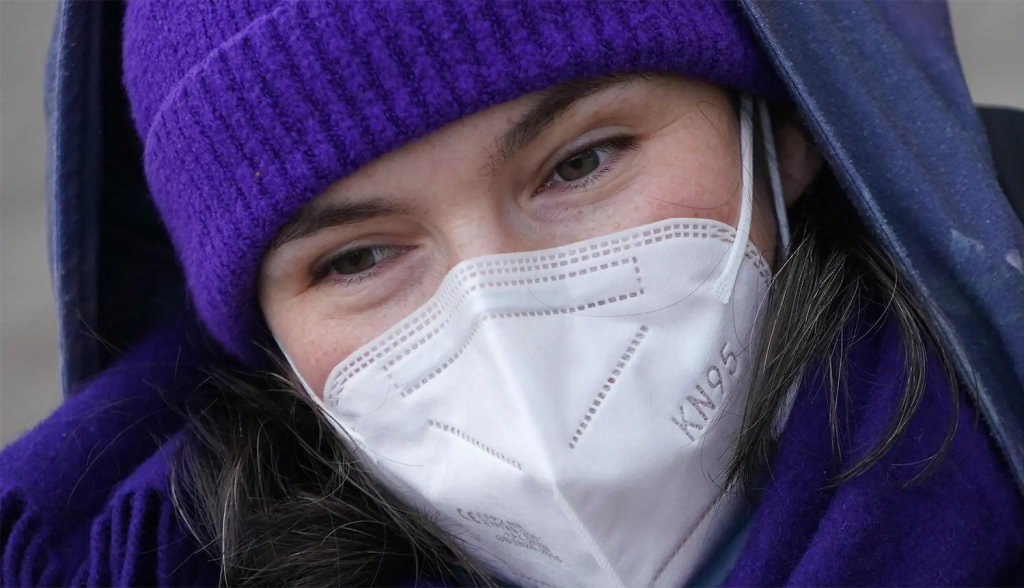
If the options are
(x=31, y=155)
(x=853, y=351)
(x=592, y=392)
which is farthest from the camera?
(x=31, y=155)

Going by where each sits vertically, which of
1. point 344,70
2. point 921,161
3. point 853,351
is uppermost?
point 344,70

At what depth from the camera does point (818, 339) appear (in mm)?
1074

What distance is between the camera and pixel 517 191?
3.30 ft

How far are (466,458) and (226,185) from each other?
1.39 feet

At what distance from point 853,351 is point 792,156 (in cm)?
27

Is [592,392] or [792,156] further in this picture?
[792,156]

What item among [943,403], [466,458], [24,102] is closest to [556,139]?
[466,458]

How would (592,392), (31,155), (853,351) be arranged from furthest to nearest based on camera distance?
1. (31,155)
2. (853,351)
3. (592,392)

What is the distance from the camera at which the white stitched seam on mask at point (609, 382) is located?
945 millimetres

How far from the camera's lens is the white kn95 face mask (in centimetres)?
95

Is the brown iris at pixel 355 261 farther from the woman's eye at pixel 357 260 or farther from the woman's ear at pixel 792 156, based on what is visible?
the woman's ear at pixel 792 156

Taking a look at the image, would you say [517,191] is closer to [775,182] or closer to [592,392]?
[592,392]

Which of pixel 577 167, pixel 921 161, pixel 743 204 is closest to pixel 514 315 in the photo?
pixel 577 167

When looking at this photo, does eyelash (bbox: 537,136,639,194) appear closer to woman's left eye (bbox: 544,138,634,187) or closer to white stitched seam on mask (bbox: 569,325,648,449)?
woman's left eye (bbox: 544,138,634,187)
